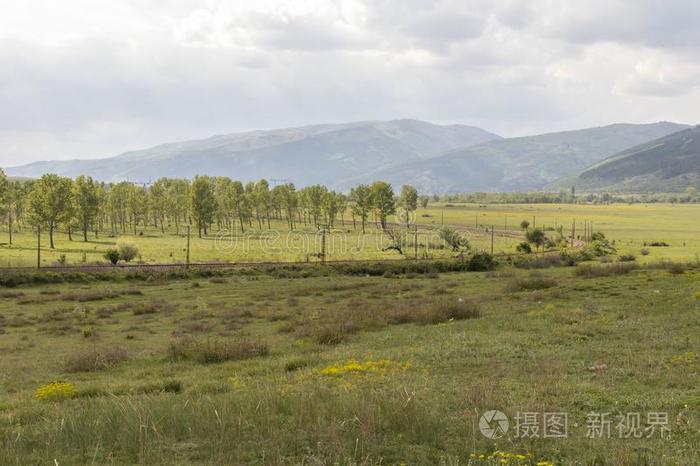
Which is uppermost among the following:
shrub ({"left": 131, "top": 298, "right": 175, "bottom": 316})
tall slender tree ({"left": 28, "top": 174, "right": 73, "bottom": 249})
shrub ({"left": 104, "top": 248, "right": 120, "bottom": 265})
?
tall slender tree ({"left": 28, "top": 174, "right": 73, "bottom": 249})

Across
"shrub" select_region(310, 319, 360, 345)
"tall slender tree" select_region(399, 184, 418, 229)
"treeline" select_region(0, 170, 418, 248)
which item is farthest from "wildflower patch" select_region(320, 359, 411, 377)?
"tall slender tree" select_region(399, 184, 418, 229)

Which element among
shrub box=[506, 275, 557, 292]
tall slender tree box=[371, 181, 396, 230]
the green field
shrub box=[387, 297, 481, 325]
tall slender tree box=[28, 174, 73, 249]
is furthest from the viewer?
tall slender tree box=[371, 181, 396, 230]

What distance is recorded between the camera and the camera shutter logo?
914 cm

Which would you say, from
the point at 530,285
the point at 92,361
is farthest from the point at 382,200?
the point at 92,361

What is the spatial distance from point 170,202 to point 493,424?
158823 mm

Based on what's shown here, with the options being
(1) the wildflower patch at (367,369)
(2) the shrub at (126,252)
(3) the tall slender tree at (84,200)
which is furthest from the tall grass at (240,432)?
(3) the tall slender tree at (84,200)

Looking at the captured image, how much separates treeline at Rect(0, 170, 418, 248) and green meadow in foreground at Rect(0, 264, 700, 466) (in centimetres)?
7338

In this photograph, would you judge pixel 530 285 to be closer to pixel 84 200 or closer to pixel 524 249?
pixel 524 249

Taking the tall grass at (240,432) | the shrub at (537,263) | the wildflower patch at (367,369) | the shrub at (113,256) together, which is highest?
the tall grass at (240,432)

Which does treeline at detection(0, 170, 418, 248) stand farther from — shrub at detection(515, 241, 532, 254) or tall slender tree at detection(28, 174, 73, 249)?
shrub at detection(515, 241, 532, 254)

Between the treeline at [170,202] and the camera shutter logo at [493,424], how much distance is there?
10078 cm

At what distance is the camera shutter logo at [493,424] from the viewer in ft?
30.0

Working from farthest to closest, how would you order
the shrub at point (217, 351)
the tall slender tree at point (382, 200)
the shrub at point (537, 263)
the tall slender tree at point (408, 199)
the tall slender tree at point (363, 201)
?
1. the tall slender tree at point (408, 199)
2. the tall slender tree at point (363, 201)
3. the tall slender tree at point (382, 200)
4. the shrub at point (537, 263)
5. the shrub at point (217, 351)

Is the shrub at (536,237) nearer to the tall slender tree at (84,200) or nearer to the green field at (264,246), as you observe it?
the green field at (264,246)
